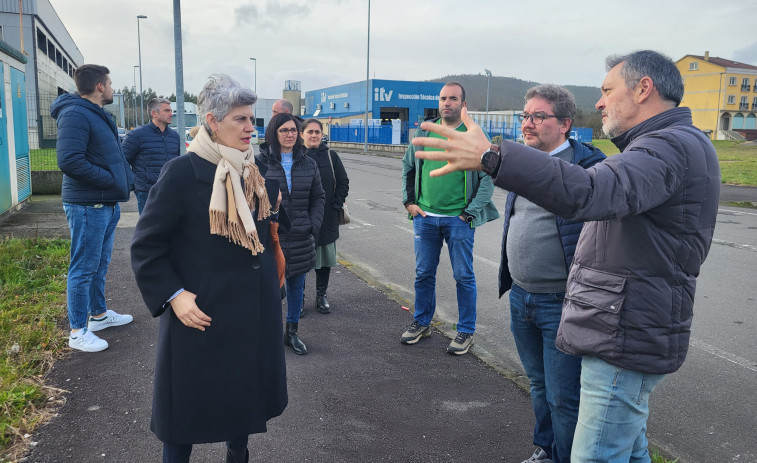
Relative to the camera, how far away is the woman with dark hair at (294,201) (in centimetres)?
486

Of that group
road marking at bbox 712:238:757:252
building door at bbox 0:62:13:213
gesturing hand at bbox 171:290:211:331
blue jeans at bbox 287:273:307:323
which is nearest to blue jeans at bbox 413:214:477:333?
blue jeans at bbox 287:273:307:323

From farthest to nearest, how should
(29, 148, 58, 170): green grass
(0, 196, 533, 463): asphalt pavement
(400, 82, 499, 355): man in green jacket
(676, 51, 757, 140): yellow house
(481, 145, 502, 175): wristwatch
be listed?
(676, 51, 757, 140): yellow house, (29, 148, 58, 170): green grass, (400, 82, 499, 355): man in green jacket, (0, 196, 533, 463): asphalt pavement, (481, 145, 502, 175): wristwatch

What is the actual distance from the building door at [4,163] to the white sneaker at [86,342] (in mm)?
7208

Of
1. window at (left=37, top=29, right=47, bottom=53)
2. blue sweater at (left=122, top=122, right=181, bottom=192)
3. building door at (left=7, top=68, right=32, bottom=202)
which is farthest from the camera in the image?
window at (left=37, top=29, right=47, bottom=53)

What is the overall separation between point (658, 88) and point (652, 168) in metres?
0.43

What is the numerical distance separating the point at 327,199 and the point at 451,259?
1.63 meters

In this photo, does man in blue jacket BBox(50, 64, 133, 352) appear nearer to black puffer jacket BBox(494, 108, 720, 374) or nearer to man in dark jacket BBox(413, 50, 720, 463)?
man in dark jacket BBox(413, 50, 720, 463)

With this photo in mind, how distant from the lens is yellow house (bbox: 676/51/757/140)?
71.3 metres

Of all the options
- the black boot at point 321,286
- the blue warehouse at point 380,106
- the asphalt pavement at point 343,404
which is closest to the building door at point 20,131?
the asphalt pavement at point 343,404

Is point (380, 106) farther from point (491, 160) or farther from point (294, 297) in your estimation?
point (491, 160)

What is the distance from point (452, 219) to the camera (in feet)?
15.8

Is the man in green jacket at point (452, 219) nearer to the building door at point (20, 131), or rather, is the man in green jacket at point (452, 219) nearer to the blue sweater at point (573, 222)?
the blue sweater at point (573, 222)

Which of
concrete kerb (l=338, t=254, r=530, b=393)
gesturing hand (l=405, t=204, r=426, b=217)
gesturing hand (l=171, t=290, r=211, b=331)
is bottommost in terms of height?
concrete kerb (l=338, t=254, r=530, b=393)

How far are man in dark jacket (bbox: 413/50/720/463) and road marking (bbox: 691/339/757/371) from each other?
10.5ft
